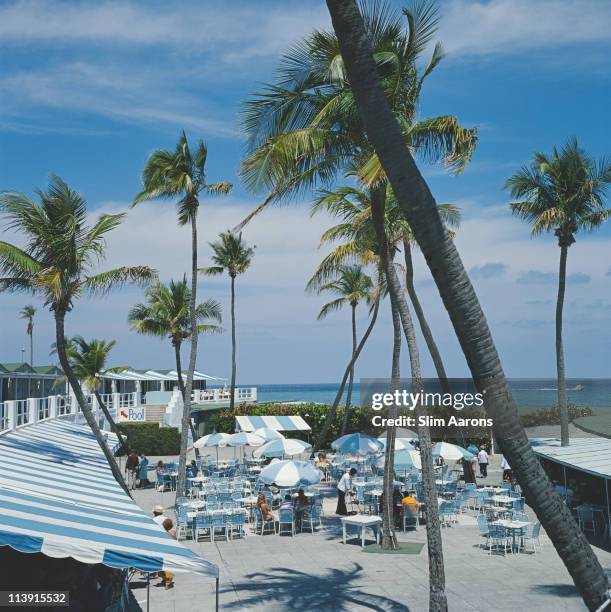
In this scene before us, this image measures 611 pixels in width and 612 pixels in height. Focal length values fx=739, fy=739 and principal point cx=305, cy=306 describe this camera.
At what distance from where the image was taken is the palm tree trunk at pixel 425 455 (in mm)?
11656

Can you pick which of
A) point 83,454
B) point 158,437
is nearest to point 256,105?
point 83,454

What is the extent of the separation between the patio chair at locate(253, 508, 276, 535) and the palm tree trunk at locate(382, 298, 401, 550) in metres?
3.60

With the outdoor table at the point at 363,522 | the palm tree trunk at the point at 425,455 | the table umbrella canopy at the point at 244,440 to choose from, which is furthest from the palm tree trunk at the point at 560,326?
the palm tree trunk at the point at 425,455

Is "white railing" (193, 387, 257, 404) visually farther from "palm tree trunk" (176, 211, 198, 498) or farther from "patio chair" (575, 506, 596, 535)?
"patio chair" (575, 506, 596, 535)

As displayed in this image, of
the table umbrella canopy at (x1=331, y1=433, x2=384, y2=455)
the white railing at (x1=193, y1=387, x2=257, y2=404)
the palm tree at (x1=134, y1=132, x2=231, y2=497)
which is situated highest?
the palm tree at (x1=134, y1=132, x2=231, y2=497)

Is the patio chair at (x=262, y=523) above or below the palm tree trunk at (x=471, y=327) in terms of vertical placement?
below

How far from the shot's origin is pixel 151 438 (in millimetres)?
39750

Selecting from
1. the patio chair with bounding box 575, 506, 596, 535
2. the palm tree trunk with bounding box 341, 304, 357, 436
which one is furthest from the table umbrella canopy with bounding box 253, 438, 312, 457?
the palm tree trunk with bounding box 341, 304, 357, 436

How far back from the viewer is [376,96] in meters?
6.72

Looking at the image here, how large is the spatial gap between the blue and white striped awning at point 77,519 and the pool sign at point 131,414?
83.7 ft

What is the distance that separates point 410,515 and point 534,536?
165 inches

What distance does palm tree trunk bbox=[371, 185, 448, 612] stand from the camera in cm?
1166

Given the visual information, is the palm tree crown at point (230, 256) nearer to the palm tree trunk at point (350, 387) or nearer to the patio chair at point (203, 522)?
the palm tree trunk at point (350, 387)

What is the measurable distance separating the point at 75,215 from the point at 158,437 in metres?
23.6
